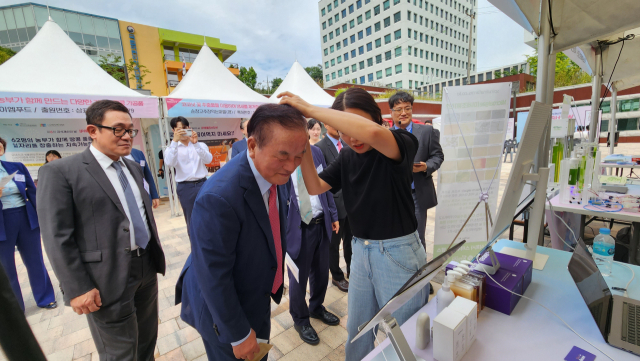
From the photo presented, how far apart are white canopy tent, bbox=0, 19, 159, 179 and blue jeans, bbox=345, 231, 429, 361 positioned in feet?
18.4

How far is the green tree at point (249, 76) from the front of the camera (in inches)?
1329

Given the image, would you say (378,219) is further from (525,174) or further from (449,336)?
(525,174)

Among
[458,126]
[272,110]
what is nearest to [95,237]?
[272,110]

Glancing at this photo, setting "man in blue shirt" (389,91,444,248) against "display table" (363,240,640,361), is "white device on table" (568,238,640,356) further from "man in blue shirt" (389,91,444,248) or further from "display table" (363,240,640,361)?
"man in blue shirt" (389,91,444,248)

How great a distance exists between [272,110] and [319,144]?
1.88 metres

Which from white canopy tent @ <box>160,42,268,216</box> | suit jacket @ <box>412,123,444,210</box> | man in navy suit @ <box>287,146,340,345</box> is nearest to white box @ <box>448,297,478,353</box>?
man in navy suit @ <box>287,146,340,345</box>

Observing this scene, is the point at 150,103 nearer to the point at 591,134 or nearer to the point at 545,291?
the point at 545,291

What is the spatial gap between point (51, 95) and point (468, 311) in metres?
6.45

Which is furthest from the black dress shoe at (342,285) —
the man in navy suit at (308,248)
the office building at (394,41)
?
the office building at (394,41)

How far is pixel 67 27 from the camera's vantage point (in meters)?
24.1

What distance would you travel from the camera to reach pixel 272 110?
3.64 ft

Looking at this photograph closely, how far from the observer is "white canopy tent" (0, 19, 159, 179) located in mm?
4609

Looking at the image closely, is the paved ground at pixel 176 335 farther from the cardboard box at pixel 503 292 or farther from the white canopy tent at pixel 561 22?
the white canopy tent at pixel 561 22

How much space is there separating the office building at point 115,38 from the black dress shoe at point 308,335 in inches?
936
